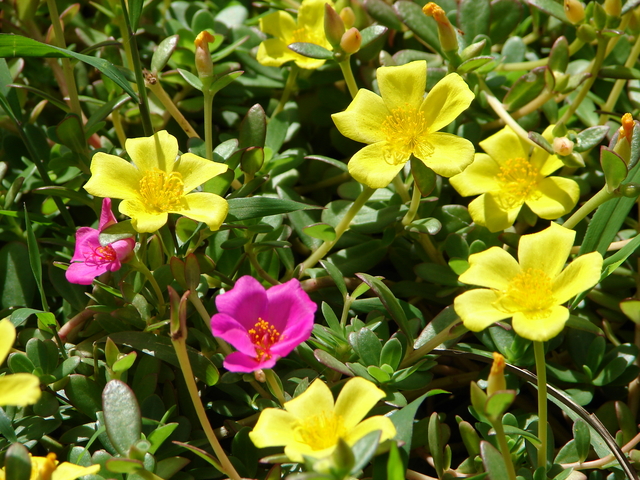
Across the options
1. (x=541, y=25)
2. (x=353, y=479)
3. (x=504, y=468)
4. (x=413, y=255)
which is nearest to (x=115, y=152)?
(x=413, y=255)

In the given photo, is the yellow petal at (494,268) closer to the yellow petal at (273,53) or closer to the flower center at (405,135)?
the flower center at (405,135)

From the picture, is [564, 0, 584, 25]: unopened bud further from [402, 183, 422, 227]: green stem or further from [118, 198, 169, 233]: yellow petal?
[118, 198, 169, 233]: yellow petal

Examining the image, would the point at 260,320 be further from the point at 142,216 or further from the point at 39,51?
the point at 39,51

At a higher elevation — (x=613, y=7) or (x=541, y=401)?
(x=613, y=7)

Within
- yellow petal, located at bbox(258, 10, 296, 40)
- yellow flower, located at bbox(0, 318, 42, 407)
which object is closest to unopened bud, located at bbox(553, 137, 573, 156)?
yellow petal, located at bbox(258, 10, 296, 40)

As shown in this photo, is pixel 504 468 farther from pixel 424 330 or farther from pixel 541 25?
pixel 541 25

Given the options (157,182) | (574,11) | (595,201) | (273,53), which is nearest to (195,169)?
(157,182)
